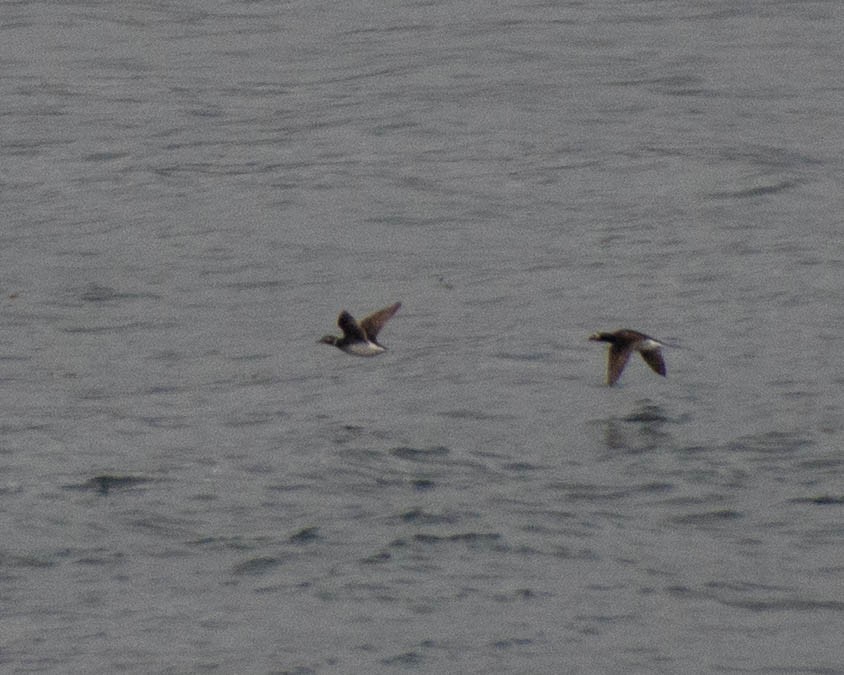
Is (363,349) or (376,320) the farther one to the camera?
(376,320)

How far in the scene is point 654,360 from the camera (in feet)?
55.7

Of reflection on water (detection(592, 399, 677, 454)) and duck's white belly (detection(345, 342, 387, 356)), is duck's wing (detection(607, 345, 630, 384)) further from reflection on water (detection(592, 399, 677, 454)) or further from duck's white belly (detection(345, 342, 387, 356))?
duck's white belly (detection(345, 342, 387, 356))

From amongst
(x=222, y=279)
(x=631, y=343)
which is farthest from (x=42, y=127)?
(x=631, y=343)

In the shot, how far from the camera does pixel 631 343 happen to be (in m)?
17.0

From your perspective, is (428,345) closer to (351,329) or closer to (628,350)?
(351,329)

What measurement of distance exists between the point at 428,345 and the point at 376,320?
89 centimetres

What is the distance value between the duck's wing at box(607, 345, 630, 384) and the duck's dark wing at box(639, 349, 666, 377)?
0.14 meters

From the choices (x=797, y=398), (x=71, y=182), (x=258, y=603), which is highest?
(x=71, y=182)

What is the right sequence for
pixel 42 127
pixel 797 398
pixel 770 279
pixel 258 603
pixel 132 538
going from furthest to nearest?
1. pixel 42 127
2. pixel 770 279
3. pixel 797 398
4. pixel 132 538
5. pixel 258 603

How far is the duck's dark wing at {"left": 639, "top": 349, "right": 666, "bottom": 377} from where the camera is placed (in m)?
16.9

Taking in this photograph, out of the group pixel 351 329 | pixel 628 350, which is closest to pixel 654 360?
pixel 628 350

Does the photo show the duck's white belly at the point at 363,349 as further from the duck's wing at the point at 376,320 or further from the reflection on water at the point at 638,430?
the reflection on water at the point at 638,430

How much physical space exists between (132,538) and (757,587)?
4.15 metres

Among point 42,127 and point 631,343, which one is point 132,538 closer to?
point 631,343
